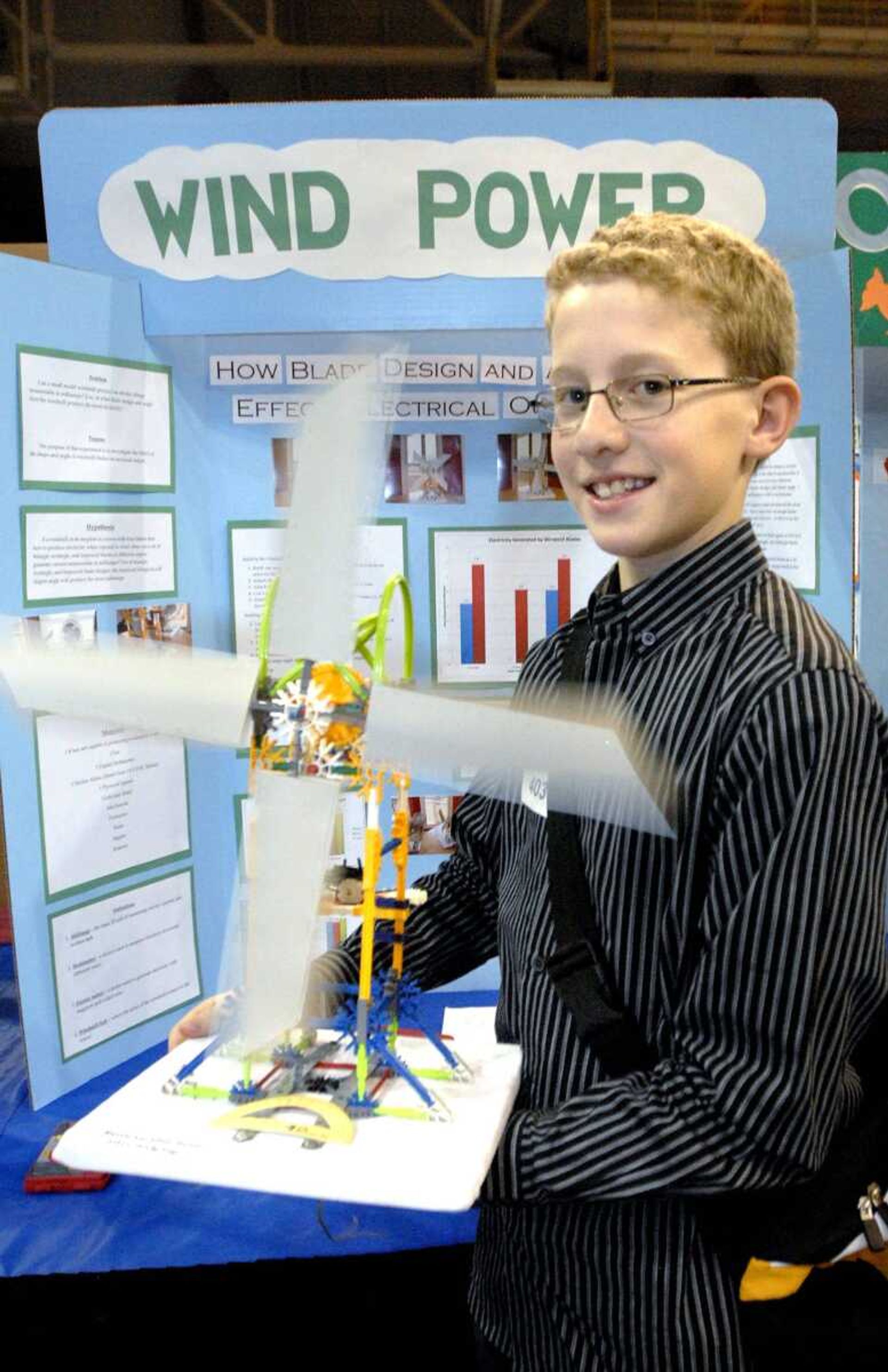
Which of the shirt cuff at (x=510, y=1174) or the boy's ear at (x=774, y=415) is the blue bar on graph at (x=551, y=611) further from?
the shirt cuff at (x=510, y=1174)

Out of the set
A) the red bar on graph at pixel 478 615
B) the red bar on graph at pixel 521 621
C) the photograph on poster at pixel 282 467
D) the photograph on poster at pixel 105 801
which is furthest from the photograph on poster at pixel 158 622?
the red bar on graph at pixel 521 621

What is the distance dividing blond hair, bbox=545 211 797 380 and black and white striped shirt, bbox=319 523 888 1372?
0.59ft

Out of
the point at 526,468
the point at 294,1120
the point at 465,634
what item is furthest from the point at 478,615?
the point at 294,1120

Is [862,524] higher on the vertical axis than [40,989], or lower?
higher

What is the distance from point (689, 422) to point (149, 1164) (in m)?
0.85

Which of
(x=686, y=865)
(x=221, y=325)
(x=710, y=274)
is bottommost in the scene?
(x=686, y=865)

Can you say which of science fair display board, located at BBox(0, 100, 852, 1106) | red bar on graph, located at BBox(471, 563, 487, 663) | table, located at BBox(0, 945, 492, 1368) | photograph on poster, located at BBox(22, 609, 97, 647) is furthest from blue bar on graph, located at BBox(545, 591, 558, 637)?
table, located at BBox(0, 945, 492, 1368)

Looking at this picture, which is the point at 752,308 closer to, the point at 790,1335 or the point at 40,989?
the point at 790,1335

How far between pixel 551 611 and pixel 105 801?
1.22 meters

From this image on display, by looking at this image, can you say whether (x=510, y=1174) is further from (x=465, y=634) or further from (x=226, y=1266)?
(x=465, y=634)

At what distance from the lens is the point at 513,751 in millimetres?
966

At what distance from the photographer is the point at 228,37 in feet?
17.7

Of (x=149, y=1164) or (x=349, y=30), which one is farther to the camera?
(x=349, y=30)

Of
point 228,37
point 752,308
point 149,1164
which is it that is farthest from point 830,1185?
point 228,37
